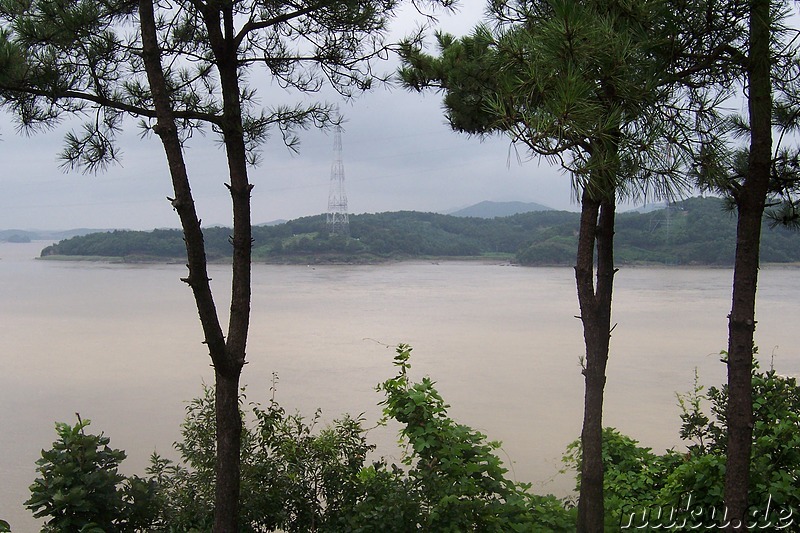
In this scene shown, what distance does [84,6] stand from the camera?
88.4 inches

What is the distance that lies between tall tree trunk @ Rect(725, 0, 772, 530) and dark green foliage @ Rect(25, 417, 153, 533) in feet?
6.16

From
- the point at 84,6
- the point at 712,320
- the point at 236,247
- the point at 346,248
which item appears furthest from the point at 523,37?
the point at 346,248

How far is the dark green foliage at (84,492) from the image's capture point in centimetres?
230

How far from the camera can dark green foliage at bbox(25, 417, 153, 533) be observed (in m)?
2.30

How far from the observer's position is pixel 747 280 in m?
1.96

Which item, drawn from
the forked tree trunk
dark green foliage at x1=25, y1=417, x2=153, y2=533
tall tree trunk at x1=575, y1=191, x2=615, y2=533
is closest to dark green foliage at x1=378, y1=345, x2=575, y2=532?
tall tree trunk at x1=575, y1=191, x2=615, y2=533

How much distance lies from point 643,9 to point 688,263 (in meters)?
19.6

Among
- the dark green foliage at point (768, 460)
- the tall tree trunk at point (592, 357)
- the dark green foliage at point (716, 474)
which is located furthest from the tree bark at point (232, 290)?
the dark green foliage at point (768, 460)

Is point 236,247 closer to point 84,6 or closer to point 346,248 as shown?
point 84,6

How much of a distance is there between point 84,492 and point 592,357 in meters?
1.74

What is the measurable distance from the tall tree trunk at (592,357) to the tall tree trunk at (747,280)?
0.46m

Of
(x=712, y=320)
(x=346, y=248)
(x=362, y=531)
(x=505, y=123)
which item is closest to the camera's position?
(x=505, y=123)

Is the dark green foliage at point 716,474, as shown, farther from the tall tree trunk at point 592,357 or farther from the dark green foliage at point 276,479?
the dark green foliage at point 276,479

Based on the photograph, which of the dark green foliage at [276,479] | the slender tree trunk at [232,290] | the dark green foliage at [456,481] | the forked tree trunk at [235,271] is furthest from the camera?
the dark green foliage at [276,479]
